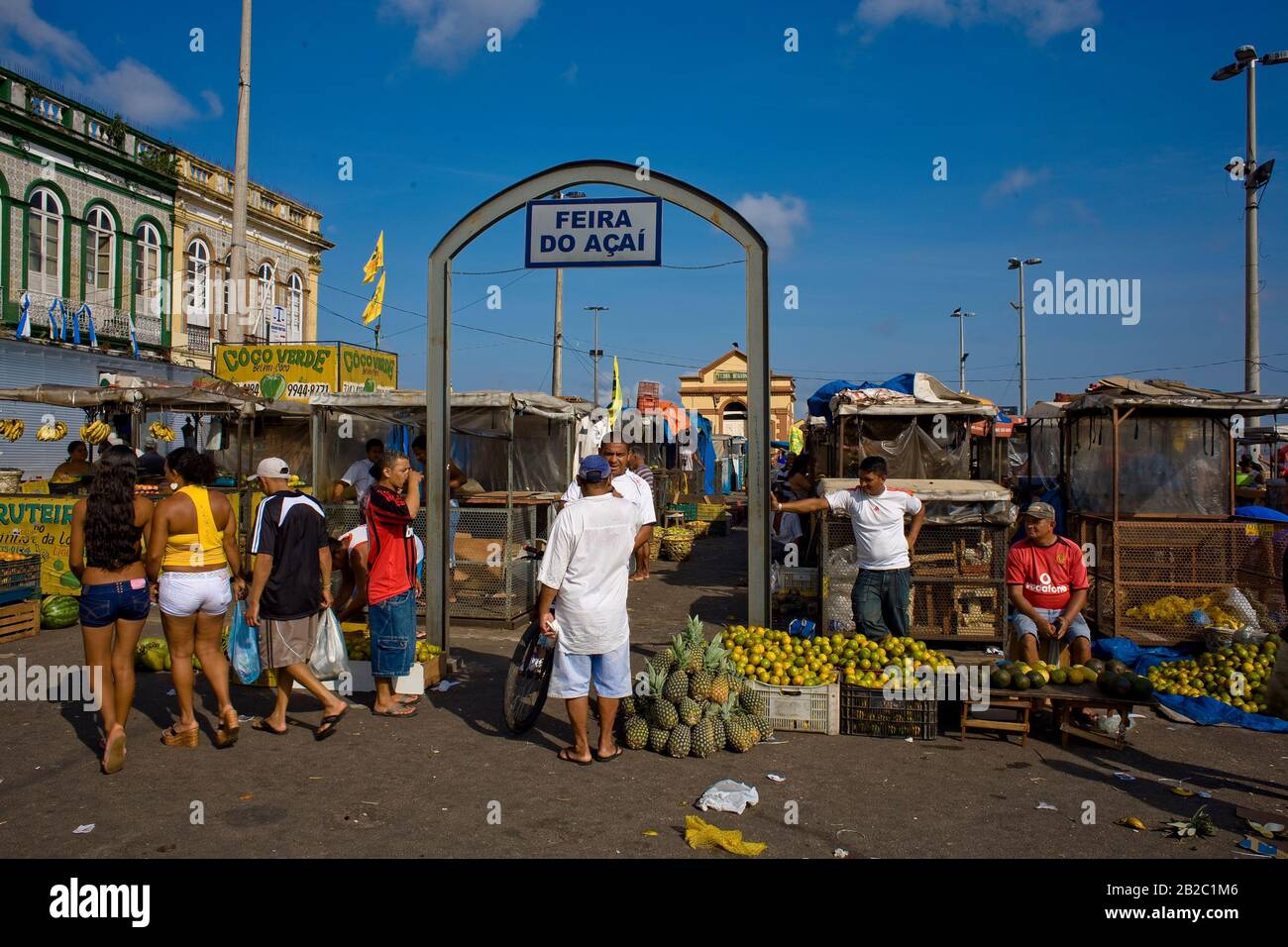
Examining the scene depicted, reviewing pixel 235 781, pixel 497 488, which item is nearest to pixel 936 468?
pixel 497 488

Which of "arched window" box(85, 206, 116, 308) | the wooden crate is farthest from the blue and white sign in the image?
"arched window" box(85, 206, 116, 308)

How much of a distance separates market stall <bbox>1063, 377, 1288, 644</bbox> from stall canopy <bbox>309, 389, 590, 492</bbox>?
6.78 m

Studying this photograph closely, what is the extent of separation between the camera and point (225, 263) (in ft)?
96.9

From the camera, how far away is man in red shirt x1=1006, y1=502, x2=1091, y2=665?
694 centimetres

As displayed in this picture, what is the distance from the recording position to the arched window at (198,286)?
28.2 metres

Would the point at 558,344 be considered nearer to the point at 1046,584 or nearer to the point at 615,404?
the point at 615,404

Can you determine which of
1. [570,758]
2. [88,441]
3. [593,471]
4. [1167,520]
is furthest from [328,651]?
[88,441]

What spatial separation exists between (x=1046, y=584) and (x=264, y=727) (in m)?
6.36

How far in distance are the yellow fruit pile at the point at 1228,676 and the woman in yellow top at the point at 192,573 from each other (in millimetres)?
7486

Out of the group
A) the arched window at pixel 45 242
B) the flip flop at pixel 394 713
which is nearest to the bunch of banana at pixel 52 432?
the arched window at pixel 45 242

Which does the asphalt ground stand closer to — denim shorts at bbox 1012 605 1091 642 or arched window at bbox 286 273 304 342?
denim shorts at bbox 1012 605 1091 642

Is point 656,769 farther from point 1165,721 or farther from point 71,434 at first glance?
point 71,434

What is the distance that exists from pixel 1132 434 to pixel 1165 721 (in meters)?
4.69

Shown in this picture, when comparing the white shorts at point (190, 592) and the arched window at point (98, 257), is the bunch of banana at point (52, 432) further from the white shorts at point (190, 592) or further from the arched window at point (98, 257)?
the white shorts at point (190, 592)
